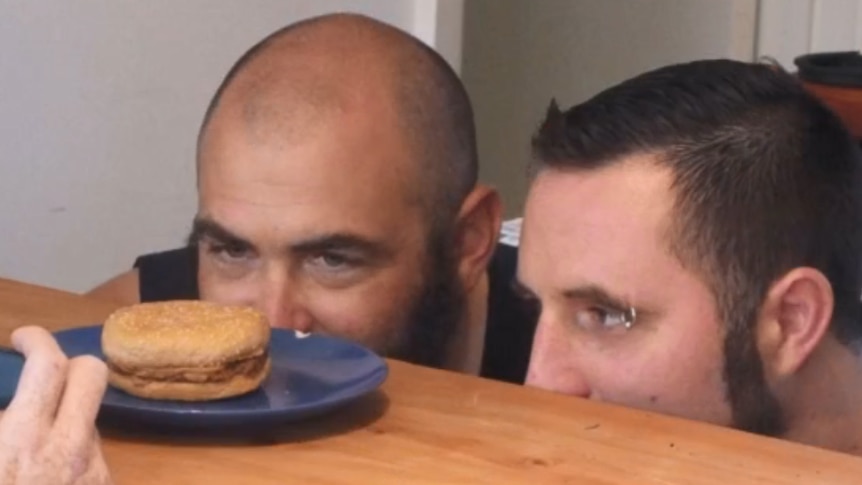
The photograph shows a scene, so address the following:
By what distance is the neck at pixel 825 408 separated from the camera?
1098 mm

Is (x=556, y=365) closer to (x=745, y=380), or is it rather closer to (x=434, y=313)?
(x=745, y=380)

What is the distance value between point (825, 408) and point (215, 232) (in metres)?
0.49

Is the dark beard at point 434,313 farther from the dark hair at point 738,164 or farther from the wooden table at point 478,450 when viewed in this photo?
the wooden table at point 478,450

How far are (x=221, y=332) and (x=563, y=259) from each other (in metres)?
0.32

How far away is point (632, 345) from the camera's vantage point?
3.39 ft

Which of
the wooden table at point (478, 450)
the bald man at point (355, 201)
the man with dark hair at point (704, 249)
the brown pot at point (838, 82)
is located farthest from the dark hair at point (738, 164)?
the brown pot at point (838, 82)

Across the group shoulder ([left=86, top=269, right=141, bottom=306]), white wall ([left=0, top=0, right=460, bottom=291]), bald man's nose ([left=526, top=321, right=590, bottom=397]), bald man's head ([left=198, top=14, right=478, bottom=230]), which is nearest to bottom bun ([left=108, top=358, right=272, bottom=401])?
bald man's nose ([left=526, top=321, right=590, bottom=397])

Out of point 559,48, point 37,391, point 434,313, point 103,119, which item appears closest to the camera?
point 37,391

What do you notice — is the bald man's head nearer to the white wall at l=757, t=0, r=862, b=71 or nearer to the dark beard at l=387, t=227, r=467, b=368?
the dark beard at l=387, t=227, r=467, b=368

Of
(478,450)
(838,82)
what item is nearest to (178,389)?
(478,450)

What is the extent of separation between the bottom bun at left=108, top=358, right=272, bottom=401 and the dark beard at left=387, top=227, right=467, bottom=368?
1.85ft

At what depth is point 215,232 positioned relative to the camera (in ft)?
4.12

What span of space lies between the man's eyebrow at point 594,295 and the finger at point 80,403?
0.48 meters

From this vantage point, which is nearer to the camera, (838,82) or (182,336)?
(182,336)
